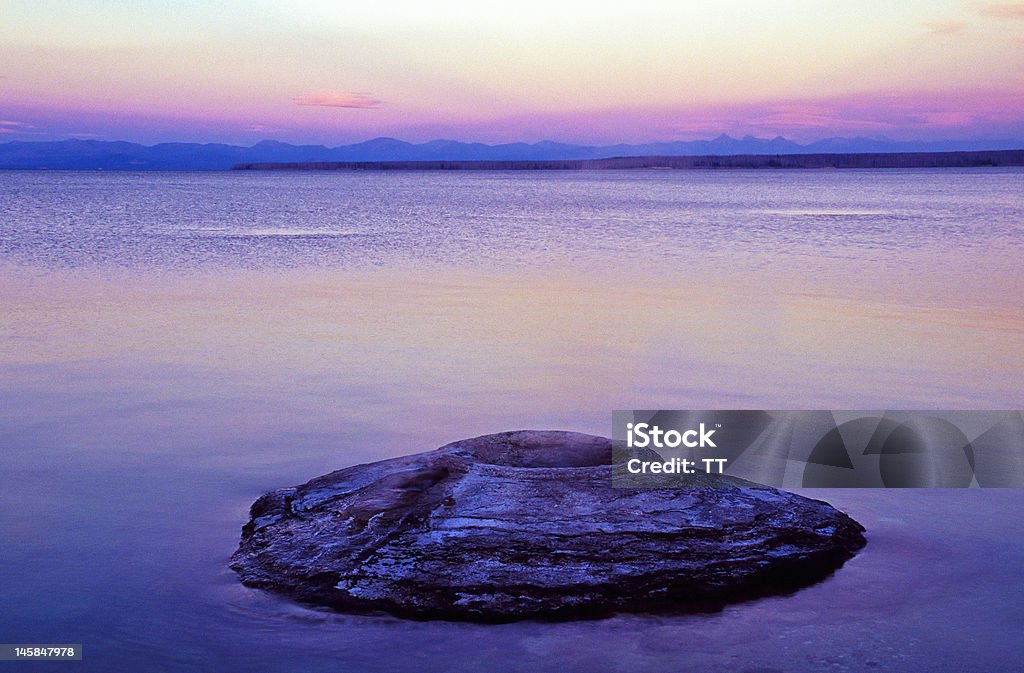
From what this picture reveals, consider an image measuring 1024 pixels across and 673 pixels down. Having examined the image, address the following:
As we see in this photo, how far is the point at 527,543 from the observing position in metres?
5.27

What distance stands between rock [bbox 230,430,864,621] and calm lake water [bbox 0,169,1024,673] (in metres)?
0.14

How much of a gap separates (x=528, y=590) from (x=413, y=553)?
625 millimetres

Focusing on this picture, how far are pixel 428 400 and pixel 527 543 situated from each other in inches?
159

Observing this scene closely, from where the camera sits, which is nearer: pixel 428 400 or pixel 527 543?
pixel 527 543

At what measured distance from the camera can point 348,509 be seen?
5.74 m

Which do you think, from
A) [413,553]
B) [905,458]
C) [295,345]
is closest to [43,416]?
[295,345]

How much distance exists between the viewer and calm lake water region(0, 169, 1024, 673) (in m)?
4.86

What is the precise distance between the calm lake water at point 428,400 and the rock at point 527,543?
0.14m

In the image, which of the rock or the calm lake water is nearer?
the calm lake water

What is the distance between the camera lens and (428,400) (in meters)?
9.19

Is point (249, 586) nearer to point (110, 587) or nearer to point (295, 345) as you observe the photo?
point (110, 587)

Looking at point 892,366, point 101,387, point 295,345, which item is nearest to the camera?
point 101,387

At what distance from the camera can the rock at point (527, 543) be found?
16.7 feet

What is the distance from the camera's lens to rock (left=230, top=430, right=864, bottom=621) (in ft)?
16.7
